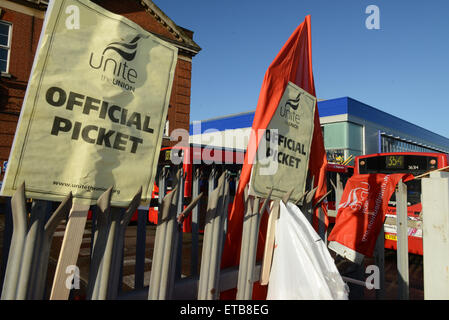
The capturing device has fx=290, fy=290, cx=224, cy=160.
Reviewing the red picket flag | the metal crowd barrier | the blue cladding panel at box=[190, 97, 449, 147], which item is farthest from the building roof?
the metal crowd barrier

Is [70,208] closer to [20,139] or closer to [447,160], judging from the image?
[20,139]

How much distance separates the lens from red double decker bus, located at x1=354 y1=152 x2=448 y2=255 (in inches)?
237

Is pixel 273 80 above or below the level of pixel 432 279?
Result: above

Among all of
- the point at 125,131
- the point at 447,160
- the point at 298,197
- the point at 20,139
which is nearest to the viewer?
the point at 20,139

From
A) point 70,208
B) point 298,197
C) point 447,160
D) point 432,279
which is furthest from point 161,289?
point 447,160

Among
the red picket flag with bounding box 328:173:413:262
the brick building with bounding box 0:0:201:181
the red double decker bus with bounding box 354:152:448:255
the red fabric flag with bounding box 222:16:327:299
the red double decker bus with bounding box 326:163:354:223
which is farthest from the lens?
the brick building with bounding box 0:0:201:181

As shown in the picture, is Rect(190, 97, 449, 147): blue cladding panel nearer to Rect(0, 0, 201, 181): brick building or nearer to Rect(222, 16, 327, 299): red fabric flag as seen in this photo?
Rect(0, 0, 201, 181): brick building

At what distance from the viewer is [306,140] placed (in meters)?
2.79

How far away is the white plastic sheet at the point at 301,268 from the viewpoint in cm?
190

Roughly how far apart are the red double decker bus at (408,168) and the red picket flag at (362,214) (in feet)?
10.4

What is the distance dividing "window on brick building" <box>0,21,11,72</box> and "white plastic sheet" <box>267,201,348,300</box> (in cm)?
1518

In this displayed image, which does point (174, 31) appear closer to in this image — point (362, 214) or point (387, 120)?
point (362, 214)

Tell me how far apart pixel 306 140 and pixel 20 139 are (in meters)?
2.28

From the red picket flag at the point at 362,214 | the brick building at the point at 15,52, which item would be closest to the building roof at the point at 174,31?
the brick building at the point at 15,52
